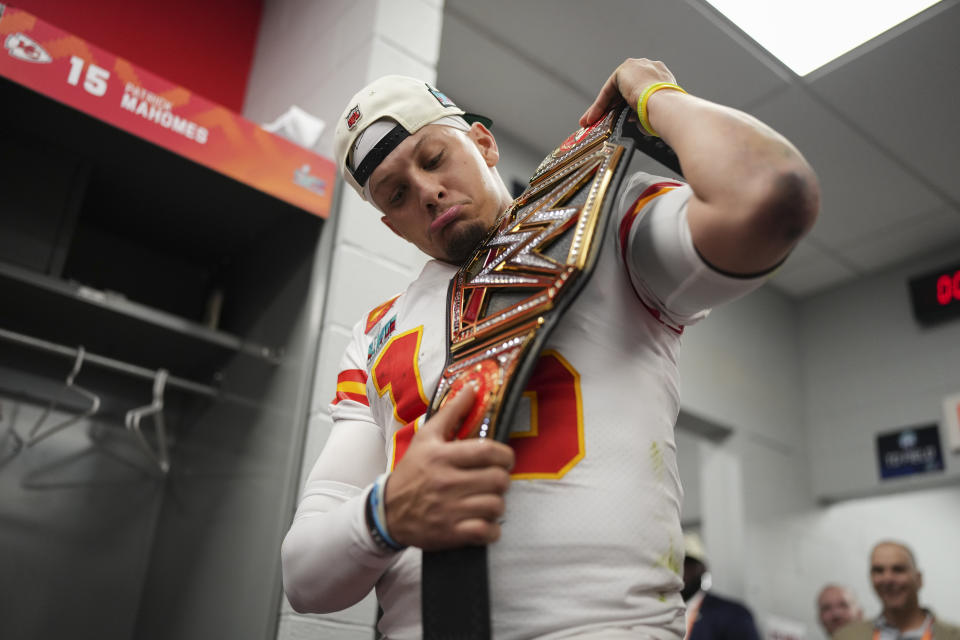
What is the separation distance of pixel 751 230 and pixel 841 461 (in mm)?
4659

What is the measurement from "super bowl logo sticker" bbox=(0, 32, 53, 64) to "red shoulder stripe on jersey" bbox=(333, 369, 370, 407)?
1.06 m

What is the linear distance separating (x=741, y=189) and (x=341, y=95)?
1.77 metres

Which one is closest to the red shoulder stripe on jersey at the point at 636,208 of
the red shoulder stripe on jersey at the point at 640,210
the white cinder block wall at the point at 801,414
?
the red shoulder stripe on jersey at the point at 640,210

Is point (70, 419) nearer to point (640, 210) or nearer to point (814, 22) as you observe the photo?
point (640, 210)

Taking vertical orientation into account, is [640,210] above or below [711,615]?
above

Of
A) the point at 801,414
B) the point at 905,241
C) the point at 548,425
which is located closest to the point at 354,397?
the point at 548,425

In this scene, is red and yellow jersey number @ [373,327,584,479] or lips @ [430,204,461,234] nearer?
red and yellow jersey number @ [373,327,584,479]

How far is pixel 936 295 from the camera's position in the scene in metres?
4.68

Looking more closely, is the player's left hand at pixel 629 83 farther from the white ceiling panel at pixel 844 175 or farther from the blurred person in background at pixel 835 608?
the blurred person in background at pixel 835 608

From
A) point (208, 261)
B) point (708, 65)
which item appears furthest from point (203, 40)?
point (708, 65)

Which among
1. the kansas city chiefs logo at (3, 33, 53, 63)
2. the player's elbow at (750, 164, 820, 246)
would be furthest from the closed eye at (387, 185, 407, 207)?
the kansas city chiefs logo at (3, 33, 53, 63)

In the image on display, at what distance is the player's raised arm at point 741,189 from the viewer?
2.53 feet

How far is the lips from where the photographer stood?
1.14 m

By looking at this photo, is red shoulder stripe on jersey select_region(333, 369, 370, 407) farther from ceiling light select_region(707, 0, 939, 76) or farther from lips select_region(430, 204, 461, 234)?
ceiling light select_region(707, 0, 939, 76)
